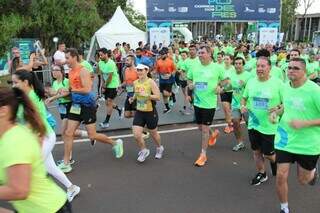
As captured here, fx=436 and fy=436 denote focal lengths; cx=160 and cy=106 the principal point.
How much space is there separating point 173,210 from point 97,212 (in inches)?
34.4

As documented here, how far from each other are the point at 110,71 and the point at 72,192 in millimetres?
5236

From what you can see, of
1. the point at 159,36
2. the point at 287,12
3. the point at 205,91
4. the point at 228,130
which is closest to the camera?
the point at 205,91

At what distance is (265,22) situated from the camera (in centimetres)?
2636

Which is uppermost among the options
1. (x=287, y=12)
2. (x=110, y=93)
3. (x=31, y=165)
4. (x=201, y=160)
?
(x=31, y=165)

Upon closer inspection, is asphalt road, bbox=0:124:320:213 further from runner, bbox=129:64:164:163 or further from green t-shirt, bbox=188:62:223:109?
green t-shirt, bbox=188:62:223:109

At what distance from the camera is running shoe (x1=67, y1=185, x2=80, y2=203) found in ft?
17.5

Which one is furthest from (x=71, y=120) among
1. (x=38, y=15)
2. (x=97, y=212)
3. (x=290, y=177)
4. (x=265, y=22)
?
(x=265, y=22)

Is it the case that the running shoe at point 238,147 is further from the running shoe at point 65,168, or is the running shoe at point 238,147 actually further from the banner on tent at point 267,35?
the banner on tent at point 267,35

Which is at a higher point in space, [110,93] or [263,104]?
[263,104]

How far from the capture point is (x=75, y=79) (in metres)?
6.28

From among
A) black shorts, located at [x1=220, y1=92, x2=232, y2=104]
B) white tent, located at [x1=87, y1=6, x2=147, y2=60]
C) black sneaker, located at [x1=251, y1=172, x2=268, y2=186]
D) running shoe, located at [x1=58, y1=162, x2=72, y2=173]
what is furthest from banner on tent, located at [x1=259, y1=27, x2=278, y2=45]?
running shoe, located at [x1=58, y1=162, x2=72, y2=173]

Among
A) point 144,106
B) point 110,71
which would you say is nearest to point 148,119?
point 144,106

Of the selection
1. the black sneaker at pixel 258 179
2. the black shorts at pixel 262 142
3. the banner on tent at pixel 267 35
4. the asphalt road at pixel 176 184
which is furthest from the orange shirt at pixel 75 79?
the banner on tent at pixel 267 35

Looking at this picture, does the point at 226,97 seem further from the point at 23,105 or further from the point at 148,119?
the point at 23,105
